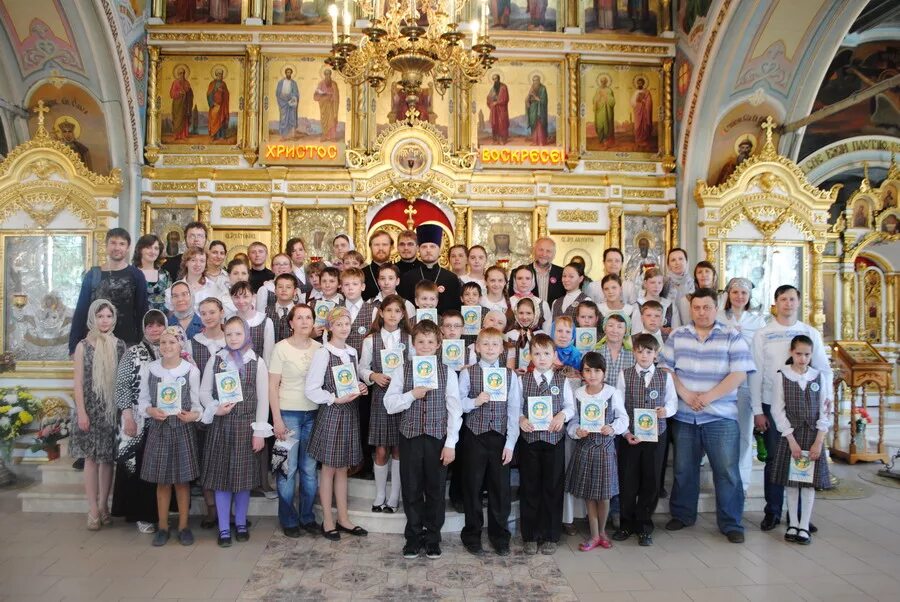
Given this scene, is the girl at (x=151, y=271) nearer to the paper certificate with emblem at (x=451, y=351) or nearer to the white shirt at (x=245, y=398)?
the white shirt at (x=245, y=398)

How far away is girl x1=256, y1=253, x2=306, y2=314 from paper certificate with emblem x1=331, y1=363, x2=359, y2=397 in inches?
49.7

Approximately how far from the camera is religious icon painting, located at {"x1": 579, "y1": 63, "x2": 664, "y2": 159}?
11930 mm

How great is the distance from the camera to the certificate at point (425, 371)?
193 inches

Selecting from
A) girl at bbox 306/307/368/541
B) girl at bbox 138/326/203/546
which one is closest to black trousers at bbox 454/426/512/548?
girl at bbox 306/307/368/541

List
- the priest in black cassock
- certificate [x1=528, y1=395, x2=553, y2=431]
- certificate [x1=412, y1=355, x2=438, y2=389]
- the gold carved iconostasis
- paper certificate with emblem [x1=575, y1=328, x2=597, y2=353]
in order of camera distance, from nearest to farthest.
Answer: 1. certificate [x1=412, y1=355, x2=438, y2=389]
2. certificate [x1=528, y1=395, x2=553, y2=431]
3. paper certificate with emblem [x1=575, y1=328, x2=597, y2=353]
4. the priest in black cassock
5. the gold carved iconostasis

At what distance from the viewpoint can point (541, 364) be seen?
5.02 meters

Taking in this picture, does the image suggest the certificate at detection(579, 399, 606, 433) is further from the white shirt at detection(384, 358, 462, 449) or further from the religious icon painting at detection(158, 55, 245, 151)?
the religious icon painting at detection(158, 55, 245, 151)

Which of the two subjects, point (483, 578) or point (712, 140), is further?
point (712, 140)

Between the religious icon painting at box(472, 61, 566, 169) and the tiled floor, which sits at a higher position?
the religious icon painting at box(472, 61, 566, 169)

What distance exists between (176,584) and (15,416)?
4724 mm

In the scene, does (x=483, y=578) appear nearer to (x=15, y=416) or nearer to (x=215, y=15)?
(x=15, y=416)

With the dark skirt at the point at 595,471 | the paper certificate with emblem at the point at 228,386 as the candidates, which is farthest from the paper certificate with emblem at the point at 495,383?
the paper certificate with emblem at the point at 228,386

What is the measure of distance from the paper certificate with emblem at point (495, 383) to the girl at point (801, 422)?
2404mm

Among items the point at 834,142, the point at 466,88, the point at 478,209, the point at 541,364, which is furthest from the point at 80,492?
the point at 834,142
